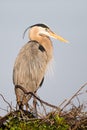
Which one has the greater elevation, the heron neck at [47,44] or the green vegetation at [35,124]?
the heron neck at [47,44]

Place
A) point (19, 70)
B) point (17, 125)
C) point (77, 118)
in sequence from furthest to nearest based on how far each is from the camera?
1. point (19, 70)
2. point (77, 118)
3. point (17, 125)

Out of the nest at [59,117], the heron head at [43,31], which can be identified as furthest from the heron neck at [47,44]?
the nest at [59,117]

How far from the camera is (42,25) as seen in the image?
10.3 metres

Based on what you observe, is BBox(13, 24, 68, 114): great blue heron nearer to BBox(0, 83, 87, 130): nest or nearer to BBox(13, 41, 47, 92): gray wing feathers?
BBox(13, 41, 47, 92): gray wing feathers

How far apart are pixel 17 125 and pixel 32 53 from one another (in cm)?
659

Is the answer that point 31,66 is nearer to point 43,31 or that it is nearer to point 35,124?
point 43,31

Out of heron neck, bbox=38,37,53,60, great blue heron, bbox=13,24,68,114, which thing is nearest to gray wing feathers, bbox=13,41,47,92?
great blue heron, bbox=13,24,68,114

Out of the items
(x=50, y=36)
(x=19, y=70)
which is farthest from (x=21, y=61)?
(x=50, y=36)

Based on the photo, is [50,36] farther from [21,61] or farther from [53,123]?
[53,123]

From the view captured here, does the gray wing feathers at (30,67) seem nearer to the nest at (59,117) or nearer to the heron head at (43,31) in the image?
the heron head at (43,31)

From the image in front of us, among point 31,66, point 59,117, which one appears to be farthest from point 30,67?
point 59,117

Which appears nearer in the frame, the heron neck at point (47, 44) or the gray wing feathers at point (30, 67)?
the gray wing feathers at point (30, 67)

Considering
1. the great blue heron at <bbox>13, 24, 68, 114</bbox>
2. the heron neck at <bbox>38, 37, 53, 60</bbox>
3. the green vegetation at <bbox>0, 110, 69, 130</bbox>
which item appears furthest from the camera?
the heron neck at <bbox>38, 37, 53, 60</bbox>

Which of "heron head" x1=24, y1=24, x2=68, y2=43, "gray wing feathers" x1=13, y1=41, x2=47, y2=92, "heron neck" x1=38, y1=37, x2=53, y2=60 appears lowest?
"gray wing feathers" x1=13, y1=41, x2=47, y2=92
